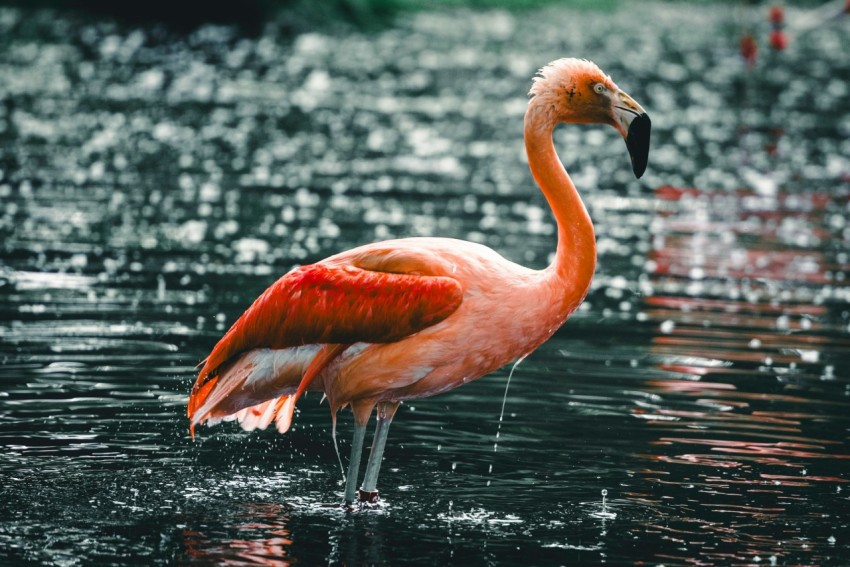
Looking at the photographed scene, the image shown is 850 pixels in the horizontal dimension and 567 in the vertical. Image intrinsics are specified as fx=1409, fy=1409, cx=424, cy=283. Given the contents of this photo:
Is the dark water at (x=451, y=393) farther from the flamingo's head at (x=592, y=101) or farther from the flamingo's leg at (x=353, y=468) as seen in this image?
the flamingo's head at (x=592, y=101)

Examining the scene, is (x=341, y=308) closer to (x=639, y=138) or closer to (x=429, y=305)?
(x=429, y=305)

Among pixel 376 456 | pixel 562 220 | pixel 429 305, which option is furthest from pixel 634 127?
pixel 376 456

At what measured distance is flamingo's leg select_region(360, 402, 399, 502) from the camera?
711cm

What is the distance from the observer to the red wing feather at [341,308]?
6613mm

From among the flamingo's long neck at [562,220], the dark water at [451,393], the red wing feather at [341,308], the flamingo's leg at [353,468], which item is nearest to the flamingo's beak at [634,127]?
the flamingo's long neck at [562,220]

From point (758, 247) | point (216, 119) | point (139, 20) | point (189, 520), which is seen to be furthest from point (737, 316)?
point (139, 20)

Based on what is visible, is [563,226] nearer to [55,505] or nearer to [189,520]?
[189,520]

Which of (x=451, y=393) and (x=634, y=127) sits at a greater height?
(x=634, y=127)

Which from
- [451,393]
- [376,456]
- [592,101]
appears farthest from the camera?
[451,393]

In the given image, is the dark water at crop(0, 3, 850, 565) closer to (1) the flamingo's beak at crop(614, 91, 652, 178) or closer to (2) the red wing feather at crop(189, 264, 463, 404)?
(2) the red wing feather at crop(189, 264, 463, 404)

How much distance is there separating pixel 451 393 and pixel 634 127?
3548 millimetres

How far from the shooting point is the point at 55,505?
6820mm

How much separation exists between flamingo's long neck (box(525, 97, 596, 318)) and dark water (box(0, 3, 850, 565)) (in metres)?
1.17

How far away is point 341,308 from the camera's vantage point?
22.3ft
